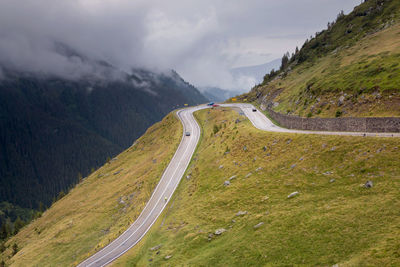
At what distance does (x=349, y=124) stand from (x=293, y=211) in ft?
88.1

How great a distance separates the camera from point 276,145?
146 feet

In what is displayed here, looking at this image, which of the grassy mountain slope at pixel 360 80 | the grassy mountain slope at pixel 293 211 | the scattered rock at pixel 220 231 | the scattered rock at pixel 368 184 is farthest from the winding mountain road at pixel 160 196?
Result: the scattered rock at pixel 220 231

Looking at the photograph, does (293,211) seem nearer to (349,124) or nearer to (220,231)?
(220,231)

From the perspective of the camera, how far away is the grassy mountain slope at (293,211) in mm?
19328

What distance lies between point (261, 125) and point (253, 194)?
38.4m

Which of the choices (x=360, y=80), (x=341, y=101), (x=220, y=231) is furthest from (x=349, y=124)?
(x=220, y=231)

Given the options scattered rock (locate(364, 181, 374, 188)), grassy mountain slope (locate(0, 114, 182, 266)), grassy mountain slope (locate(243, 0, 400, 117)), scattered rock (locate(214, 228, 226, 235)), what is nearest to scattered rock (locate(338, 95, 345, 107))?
grassy mountain slope (locate(243, 0, 400, 117))

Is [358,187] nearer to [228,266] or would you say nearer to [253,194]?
[253,194]

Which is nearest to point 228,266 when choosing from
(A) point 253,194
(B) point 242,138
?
(A) point 253,194

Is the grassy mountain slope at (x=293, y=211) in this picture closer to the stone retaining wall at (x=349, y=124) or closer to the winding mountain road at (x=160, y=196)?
the winding mountain road at (x=160, y=196)

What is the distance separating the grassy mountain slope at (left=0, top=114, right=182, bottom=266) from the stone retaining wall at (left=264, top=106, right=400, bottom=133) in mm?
38830

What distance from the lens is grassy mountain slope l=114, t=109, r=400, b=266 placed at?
63.4 feet

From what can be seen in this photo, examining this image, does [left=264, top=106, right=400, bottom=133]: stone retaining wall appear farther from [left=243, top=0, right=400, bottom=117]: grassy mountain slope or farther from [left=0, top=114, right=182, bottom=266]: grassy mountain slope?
→ [left=0, top=114, right=182, bottom=266]: grassy mountain slope

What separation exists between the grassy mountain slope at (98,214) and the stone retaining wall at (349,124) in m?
38.8
